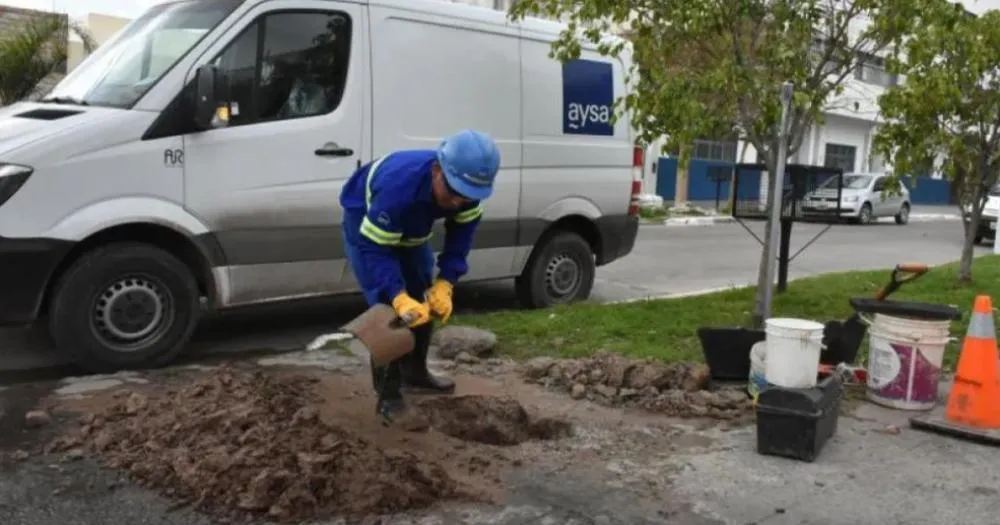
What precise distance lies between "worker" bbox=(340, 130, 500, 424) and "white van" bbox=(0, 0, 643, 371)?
169 cm

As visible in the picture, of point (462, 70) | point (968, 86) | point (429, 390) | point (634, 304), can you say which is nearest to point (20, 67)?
point (462, 70)

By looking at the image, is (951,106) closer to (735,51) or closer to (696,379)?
(735,51)

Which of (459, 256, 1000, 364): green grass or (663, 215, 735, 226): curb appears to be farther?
(663, 215, 735, 226): curb

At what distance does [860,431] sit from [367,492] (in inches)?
113

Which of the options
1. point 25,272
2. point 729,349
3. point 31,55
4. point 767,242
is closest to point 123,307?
point 25,272

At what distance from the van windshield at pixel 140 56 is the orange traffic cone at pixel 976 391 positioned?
5.02 meters

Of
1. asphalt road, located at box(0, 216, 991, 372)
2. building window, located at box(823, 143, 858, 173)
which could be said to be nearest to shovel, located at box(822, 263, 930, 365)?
asphalt road, located at box(0, 216, 991, 372)

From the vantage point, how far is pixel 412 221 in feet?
15.4

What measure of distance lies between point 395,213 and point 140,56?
2.98 metres

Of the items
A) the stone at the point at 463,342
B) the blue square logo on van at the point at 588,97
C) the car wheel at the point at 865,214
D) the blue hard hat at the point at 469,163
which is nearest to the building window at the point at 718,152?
the car wheel at the point at 865,214

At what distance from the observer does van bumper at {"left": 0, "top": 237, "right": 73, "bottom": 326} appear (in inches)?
219

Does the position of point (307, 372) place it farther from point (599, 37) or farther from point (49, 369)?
point (599, 37)

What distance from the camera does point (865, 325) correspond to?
19.6 ft

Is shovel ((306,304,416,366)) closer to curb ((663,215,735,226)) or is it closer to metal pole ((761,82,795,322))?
metal pole ((761,82,795,322))
